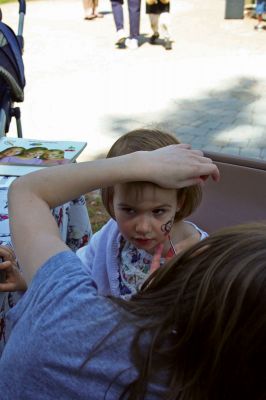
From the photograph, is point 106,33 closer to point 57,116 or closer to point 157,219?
point 57,116

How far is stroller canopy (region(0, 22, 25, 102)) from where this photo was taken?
118 inches

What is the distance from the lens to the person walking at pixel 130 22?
8.05 metres

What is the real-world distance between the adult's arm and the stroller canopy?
1.90 meters

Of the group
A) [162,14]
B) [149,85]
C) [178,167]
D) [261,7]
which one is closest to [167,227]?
[178,167]

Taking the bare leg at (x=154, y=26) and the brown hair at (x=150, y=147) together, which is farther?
the bare leg at (x=154, y=26)

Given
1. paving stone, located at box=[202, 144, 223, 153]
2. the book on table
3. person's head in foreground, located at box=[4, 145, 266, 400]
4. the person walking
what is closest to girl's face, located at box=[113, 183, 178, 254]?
person's head in foreground, located at box=[4, 145, 266, 400]

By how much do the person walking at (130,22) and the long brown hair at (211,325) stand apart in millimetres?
7553

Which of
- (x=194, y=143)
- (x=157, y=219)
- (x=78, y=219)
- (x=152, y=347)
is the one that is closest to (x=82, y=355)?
(x=152, y=347)

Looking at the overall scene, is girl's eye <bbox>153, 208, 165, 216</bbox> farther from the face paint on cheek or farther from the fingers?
the fingers

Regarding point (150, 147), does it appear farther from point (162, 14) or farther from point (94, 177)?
point (162, 14)

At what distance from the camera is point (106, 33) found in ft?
31.2

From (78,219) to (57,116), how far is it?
10.8ft

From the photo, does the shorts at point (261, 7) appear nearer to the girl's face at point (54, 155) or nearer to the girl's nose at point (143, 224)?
the girl's face at point (54, 155)

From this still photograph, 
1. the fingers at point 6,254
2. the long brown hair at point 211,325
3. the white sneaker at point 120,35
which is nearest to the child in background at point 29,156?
the fingers at point 6,254
